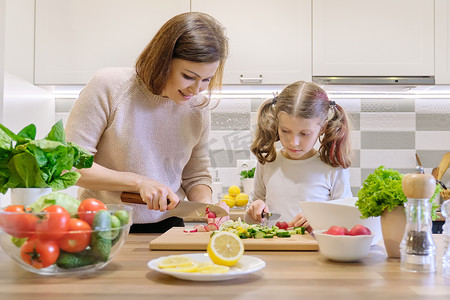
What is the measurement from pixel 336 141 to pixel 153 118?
0.74m

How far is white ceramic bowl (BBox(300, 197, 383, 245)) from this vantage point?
137 centimetres

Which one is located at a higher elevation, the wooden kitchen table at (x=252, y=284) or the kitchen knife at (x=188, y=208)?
the kitchen knife at (x=188, y=208)

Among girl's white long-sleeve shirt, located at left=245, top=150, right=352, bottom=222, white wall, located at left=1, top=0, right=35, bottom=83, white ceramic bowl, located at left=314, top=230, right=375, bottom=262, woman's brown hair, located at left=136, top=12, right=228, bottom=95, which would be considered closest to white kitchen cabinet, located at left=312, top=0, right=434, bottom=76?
girl's white long-sleeve shirt, located at left=245, top=150, right=352, bottom=222

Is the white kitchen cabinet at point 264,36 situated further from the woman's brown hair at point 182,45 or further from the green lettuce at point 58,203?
the green lettuce at point 58,203

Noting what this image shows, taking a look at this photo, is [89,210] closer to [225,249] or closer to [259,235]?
[225,249]

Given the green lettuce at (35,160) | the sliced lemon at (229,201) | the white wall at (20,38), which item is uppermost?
the white wall at (20,38)

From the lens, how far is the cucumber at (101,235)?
953mm

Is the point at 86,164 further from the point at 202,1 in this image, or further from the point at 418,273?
the point at 202,1

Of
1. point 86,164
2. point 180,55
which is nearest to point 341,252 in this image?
point 86,164

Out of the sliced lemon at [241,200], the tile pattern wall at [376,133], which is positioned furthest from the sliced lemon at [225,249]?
the tile pattern wall at [376,133]

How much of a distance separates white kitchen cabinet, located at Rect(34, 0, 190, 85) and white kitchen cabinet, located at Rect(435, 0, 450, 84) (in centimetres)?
137

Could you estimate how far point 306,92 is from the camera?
2.09 metres

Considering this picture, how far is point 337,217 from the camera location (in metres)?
1.39

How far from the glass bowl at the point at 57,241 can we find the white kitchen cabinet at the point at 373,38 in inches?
84.4
